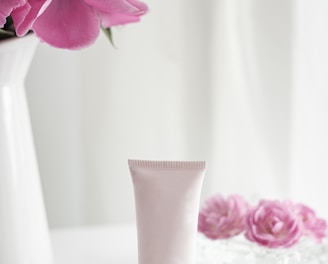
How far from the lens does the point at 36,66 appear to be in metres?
0.76

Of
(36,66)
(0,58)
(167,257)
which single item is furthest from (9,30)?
(36,66)

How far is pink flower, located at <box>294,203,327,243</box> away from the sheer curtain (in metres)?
0.22

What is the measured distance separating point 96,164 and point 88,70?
12 centimetres

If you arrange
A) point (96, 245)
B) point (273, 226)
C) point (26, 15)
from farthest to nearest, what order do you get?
point (96, 245), point (273, 226), point (26, 15)

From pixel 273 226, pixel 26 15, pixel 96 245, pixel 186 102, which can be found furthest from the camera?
pixel 186 102

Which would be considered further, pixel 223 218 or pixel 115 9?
pixel 223 218

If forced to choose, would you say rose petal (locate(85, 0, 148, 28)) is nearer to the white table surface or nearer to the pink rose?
the pink rose

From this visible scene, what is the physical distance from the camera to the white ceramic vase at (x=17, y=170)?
0.43 meters

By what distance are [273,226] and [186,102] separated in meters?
0.31

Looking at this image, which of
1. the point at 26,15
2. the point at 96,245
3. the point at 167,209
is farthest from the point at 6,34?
the point at 96,245

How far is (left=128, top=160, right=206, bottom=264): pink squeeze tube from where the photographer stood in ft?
1.34

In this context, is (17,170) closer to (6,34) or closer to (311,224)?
(6,34)

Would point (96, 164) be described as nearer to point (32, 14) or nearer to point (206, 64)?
point (206, 64)

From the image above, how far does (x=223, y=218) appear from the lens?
0.54 metres
